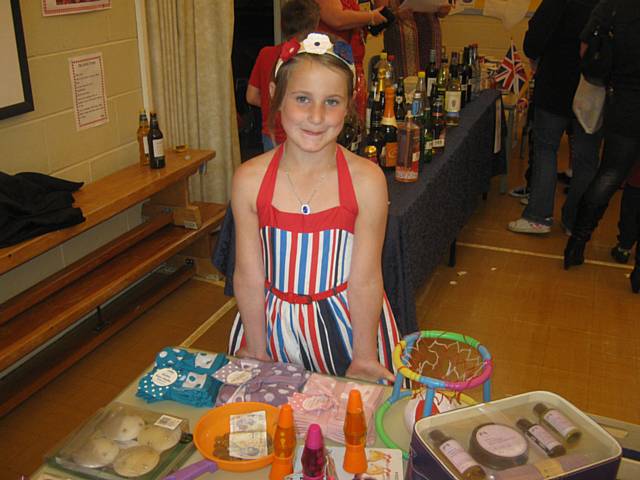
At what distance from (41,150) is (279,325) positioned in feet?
4.93

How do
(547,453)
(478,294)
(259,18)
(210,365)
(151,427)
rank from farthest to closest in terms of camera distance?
(259,18) < (478,294) < (210,365) < (151,427) < (547,453)

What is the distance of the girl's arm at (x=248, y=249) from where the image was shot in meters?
1.67

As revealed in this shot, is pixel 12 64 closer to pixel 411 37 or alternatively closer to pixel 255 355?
pixel 255 355

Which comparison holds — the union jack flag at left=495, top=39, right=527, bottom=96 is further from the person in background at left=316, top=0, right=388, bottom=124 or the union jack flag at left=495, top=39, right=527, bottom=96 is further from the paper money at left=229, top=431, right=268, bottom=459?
the paper money at left=229, top=431, right=268, bottom=459

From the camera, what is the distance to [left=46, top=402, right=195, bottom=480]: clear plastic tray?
1.18 meters

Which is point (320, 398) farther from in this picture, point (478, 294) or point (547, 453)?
point (478, 294)

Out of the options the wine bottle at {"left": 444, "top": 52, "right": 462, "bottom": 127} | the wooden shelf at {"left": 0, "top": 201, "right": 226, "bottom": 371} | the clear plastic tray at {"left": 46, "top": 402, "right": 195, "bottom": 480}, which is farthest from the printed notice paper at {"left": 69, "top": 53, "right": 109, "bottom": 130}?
the clear plastic tray at {"left": 46, "top": 402, "right": 195, "bottom": 480}

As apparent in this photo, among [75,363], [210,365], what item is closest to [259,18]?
[75,363]

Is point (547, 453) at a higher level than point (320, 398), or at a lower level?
higher

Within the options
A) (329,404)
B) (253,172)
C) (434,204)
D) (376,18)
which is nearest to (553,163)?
(376,18)

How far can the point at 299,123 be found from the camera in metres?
1.53

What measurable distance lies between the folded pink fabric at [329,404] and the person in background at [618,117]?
8.54ft

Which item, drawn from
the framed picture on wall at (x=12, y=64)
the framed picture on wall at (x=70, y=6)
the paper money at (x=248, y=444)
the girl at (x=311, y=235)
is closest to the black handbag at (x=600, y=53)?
the girl at (x=311, y=235)

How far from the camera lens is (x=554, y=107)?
12.9 ft
